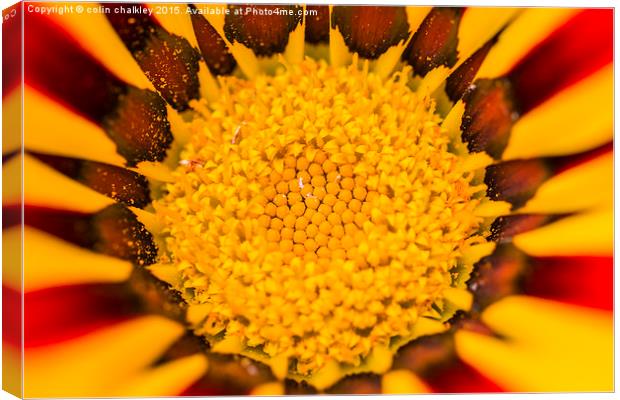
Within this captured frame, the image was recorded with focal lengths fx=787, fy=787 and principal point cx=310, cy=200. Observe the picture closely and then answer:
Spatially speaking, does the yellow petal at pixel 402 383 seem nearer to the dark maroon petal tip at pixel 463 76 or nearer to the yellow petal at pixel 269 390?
the yellow petal at pixel 269 390

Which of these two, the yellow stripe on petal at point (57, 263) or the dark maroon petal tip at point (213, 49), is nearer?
the yellow stripe on petal at point (57, 263)

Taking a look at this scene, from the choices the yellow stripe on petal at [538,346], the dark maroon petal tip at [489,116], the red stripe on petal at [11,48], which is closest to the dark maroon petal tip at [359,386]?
the yellow stripe on petal at [538,346]

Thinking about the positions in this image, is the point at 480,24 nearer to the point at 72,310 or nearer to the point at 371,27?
the point at 371,27

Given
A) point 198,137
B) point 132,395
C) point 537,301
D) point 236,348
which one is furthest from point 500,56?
point 132,395

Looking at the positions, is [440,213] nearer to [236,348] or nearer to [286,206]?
[286,206]

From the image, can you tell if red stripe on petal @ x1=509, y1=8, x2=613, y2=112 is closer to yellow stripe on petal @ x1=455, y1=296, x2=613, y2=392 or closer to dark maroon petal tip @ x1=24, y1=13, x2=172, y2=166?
yellow stripe on petal @ x1=455, y1=296, x2=613, y2=392

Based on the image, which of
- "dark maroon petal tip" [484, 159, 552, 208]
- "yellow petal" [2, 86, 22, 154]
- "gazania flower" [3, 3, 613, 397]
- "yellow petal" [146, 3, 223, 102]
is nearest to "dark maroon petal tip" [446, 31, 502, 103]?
"gazania flower" [3, 3, 613, 397]
